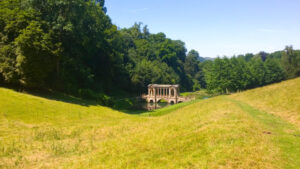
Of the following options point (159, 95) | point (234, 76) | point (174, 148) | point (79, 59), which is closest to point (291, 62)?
point (234, 76)

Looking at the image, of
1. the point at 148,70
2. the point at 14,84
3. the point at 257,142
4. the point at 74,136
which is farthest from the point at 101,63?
the point at 257,142

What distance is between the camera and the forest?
115 ft

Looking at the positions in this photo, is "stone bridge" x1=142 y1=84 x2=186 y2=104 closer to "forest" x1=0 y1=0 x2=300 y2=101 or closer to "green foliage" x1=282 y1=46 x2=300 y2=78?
"forest" x1=0 y1=0 x2=300 y2=101

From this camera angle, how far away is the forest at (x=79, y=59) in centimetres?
3509

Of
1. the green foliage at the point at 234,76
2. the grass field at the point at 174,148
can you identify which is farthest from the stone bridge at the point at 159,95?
the grass field at the point at 174,148

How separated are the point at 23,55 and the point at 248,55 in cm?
19712

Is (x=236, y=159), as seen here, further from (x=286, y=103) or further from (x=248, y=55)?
(x=248, y=55)

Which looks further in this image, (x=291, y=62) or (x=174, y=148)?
(x=291, y=62)

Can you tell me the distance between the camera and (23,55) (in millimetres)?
33656

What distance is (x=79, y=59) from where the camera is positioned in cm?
5438

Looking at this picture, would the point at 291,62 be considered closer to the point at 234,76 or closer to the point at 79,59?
the point at 234,76

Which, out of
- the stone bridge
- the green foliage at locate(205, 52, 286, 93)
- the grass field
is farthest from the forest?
the grass field

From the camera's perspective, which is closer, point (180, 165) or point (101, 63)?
point (180, 165)

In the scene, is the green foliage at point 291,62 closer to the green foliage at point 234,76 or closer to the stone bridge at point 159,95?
the green foliage at point 234,76
